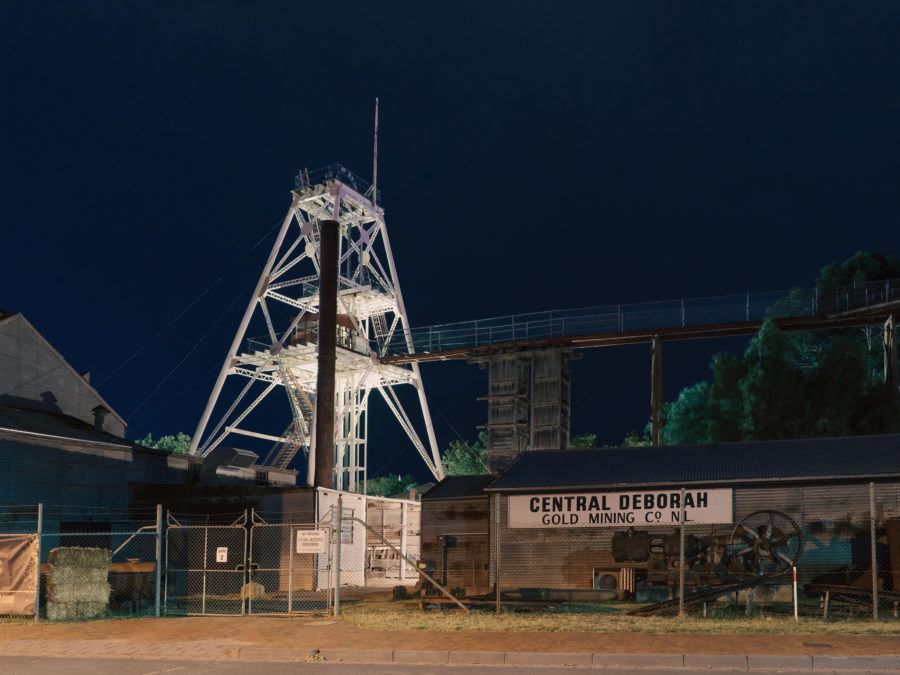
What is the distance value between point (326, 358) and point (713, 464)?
1726 cm

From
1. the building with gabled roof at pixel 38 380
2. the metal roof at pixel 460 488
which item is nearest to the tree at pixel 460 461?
the building with gabled roof at pixel 38 380

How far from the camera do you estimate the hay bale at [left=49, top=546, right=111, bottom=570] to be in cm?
1908

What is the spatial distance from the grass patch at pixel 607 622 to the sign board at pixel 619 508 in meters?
3.23

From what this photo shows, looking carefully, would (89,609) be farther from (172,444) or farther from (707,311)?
(172,444)

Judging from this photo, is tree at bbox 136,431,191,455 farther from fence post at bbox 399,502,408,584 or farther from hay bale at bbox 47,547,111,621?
hay bale at bbox 47,547,111,621

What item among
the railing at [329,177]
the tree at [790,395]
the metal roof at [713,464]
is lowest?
the metal roof at [713,464]

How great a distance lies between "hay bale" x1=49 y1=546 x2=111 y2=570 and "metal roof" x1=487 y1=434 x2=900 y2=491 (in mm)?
10045

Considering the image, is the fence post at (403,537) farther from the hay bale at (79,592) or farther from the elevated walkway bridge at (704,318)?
the hay bale at (79,592)

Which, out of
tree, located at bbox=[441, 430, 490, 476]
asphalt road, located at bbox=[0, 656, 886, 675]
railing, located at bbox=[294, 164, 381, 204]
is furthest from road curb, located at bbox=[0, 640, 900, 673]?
tree, located at bbox=[441, 430, 490, 476]

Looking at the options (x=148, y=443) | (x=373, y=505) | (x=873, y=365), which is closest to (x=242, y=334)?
(x=373, y=505)

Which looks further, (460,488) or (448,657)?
(460,488)

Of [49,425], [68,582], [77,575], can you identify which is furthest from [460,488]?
[49,425]

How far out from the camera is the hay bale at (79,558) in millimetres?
19078

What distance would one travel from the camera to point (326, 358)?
36688 millimetres
